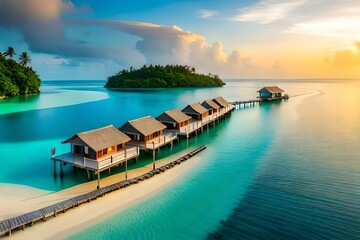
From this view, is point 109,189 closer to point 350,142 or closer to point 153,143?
point 153,143

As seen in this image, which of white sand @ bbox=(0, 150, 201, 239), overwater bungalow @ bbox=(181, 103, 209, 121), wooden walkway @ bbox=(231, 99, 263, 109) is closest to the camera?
white sand @ bbox=(0, 150, 201, 239)

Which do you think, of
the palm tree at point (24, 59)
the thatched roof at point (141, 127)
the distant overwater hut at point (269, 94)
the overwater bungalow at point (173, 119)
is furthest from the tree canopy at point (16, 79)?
the distant overwater hut at point (269, 94)

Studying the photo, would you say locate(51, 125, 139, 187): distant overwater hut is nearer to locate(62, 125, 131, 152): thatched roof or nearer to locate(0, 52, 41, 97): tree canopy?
locate(62, 125, 131, 152): thatched roof

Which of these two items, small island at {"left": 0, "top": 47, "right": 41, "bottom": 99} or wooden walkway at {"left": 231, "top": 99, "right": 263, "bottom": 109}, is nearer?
wooden walkway at {"left": 231, "top": 99, "right": 263, "bottom": 109}

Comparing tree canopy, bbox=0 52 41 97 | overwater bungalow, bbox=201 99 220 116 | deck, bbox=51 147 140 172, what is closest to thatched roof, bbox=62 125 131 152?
deck, bbox=51 147 140 172

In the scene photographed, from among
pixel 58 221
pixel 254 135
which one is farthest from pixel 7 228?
pixel 254 135

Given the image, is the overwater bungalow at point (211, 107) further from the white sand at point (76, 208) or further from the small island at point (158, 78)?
the small island at point (158, 78)
